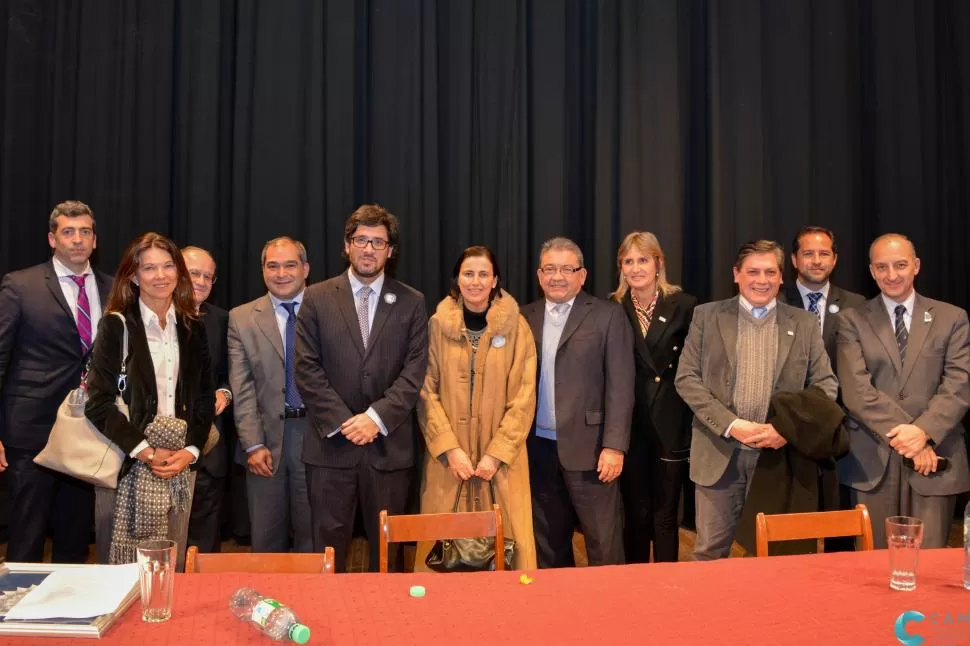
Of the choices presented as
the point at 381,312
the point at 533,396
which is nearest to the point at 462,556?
the point at 533,396

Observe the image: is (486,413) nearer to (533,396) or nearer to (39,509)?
(533,396)

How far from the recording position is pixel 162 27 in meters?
4.79

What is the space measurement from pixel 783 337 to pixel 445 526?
1771mm

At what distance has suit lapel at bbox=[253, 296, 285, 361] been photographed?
3596 mm

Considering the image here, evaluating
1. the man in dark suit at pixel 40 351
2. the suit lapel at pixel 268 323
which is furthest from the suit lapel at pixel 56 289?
the suit lapel at pixel 268 323

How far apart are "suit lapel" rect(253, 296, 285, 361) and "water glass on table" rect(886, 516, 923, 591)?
2.55 metres

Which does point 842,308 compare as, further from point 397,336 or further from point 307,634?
A: point 307,634

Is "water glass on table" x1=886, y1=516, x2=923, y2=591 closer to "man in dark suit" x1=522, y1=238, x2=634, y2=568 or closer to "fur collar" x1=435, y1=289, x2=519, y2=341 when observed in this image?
"man in dark suit" x1=522, y1=238, x2=634, y2=568

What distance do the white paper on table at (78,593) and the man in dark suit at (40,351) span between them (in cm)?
197

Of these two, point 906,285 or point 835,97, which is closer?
point 906,285

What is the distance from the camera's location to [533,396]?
134 inches

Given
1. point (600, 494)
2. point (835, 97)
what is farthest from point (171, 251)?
point (835, 97)

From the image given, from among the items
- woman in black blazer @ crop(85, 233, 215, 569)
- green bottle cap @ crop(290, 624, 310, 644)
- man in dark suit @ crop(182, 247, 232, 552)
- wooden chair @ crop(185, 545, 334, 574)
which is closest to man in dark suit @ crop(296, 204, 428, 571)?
woman in black blazer @ crop(85, 233, 215, 569)

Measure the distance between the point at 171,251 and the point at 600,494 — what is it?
202 centimetres
